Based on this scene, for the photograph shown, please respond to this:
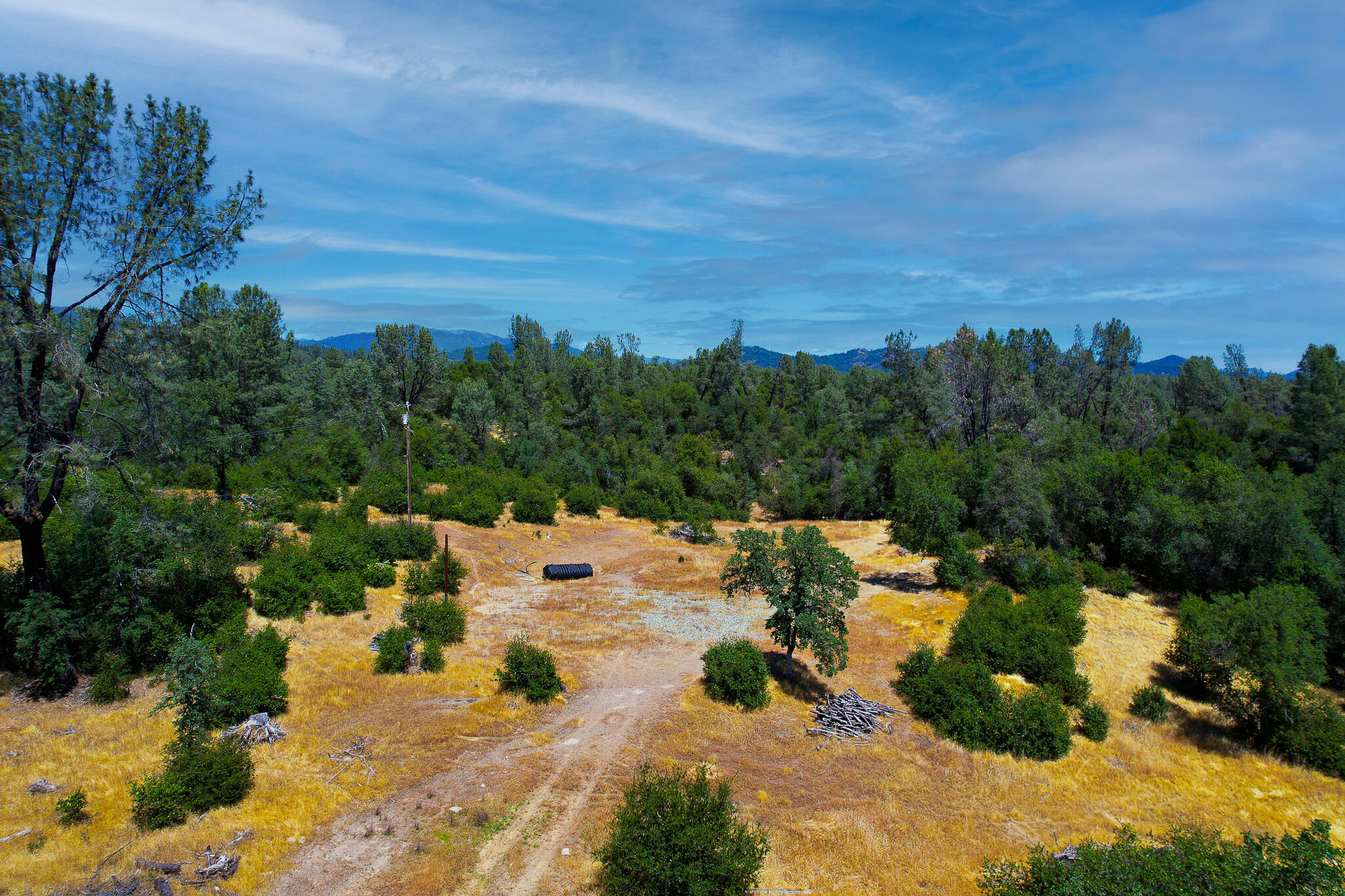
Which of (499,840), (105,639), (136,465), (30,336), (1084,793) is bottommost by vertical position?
(1084,793)

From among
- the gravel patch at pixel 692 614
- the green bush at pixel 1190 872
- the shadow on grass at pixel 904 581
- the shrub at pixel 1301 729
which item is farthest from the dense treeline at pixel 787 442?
the green bush at pixel 1190 872

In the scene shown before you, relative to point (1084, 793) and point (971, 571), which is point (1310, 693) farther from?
point (971, 571)

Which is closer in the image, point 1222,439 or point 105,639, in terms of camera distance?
point 105,639

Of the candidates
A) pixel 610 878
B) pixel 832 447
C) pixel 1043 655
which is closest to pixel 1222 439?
pixel 832 447

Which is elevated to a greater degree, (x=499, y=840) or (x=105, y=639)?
(x=105, y=639)

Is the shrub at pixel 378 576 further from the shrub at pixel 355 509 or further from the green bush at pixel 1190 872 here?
the green bush at pixel 1190 872

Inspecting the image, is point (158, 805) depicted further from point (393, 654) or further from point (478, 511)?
point (478, 511)
